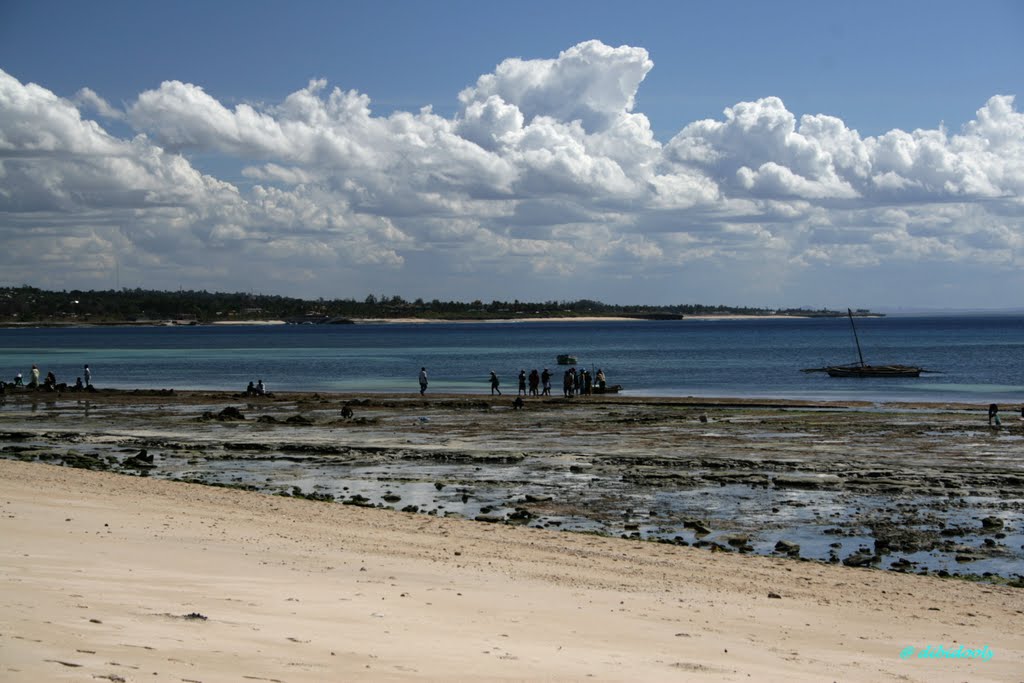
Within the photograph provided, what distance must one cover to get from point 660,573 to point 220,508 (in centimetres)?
851

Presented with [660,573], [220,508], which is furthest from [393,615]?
[220,508]

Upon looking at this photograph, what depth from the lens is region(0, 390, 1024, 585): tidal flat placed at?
61.6 feet

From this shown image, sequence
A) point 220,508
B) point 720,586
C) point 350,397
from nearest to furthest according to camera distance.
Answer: point 720,586 < point 220,508 < point 350,397

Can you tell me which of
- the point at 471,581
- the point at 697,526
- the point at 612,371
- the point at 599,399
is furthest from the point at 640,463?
the point at 612,371

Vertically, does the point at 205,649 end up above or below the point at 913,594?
above

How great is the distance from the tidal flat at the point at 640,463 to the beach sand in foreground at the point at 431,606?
2.42 meters

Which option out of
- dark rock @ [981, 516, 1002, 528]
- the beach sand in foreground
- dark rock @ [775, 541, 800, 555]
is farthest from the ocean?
the beach sand in foreground

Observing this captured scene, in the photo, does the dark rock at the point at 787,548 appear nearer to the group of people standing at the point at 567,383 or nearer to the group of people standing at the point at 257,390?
the group of people standing at the point at 567,383

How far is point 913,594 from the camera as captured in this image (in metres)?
14.1

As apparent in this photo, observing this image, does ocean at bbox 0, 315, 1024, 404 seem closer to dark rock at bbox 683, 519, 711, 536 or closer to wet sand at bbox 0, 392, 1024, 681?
wet sand at bbox 0, 392, 1024, 681

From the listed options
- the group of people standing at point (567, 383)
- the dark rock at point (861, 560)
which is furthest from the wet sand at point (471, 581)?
the group of people standing at point (567, 383)

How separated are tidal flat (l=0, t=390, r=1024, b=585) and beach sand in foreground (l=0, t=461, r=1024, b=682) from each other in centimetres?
242

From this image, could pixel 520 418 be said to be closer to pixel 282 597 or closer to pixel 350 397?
pixel 350 397

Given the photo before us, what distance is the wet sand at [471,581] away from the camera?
30.8 ft
